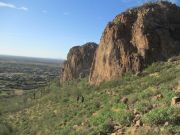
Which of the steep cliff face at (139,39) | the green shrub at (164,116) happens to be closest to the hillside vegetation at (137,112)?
the green shrub at (164,116)

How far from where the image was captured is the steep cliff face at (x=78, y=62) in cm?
7500

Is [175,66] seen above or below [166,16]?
below

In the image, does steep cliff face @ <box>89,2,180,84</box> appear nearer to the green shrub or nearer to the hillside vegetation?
the hillside vegetation

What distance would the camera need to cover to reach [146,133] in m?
12.6

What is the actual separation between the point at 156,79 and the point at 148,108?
37.8 ft

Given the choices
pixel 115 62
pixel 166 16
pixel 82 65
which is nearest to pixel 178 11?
pixel 166 16

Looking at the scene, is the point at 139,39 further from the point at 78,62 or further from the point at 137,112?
the point at 78,62

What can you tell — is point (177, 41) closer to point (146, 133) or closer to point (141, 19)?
point (141, 19)

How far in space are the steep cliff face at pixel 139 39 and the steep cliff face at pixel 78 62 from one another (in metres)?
33.8

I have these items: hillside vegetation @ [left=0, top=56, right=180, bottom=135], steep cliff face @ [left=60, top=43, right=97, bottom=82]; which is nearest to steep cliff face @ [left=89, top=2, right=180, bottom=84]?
hillside vegetation @ [left=0, top=56, right=180, bottom=135]

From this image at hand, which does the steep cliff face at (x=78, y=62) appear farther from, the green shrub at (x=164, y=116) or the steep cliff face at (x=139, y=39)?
the green shrub at (x=164, y=116)

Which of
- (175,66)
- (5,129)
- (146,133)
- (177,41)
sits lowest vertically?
(5,129)

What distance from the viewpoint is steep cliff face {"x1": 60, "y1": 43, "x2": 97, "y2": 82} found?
75.0 meters

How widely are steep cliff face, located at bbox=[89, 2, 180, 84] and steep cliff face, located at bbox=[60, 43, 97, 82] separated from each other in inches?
1329
